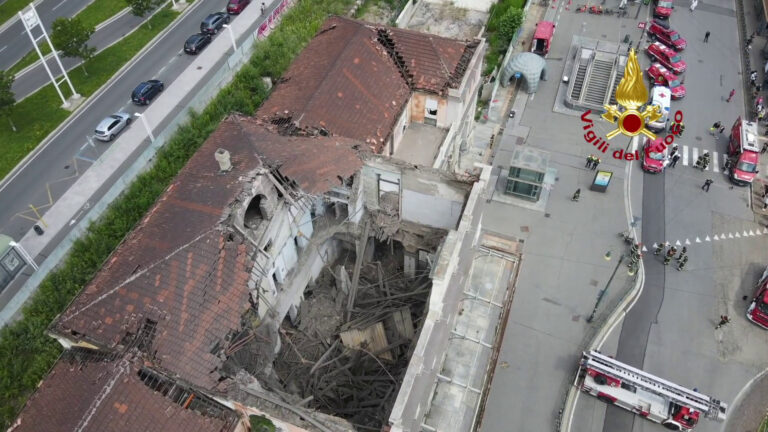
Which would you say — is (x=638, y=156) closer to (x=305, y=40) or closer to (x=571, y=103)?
(x=571, y=103)

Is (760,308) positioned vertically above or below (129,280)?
above

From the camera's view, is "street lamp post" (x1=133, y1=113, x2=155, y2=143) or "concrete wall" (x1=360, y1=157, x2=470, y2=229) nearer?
"concrete wall" (x1=360, y1=157, x2=470, y2=229)

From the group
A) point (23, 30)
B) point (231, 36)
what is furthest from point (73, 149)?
point (23, 30)

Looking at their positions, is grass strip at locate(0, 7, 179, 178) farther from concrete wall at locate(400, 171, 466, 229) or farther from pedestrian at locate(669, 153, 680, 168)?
pedestrian at locate(669, 153, 680, 168)

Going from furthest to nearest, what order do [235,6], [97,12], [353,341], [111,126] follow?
[97,12], [235,6], [111,126], [353,341]

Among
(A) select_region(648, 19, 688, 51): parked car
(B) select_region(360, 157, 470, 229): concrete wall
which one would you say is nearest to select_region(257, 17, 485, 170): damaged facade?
(B) select_region(360, 157, 470, 229): concrete wall

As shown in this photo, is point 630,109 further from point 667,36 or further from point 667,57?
point 667,36

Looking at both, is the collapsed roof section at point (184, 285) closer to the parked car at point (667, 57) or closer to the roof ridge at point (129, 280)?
the roof ridge at point (129, 280)
